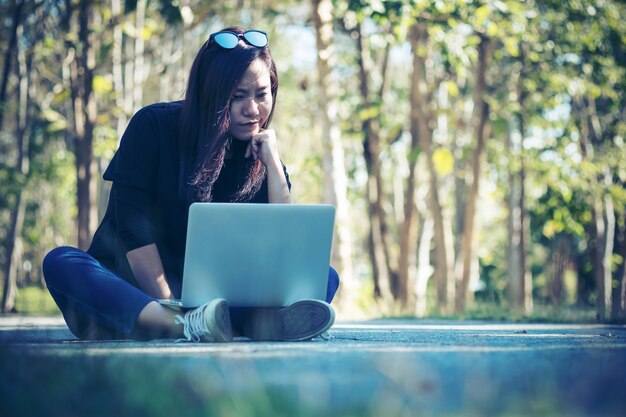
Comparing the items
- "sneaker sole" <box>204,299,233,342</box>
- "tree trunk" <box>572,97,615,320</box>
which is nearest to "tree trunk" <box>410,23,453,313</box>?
"tree trunk" <box>572,97,615,320</box>

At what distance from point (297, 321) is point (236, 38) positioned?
4.76ft

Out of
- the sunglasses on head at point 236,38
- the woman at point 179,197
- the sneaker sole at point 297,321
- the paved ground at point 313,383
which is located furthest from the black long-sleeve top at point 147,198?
the paved ground at point 313,383

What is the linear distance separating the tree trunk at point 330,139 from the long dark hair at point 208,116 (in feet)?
23.9

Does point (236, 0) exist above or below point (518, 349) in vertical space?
above

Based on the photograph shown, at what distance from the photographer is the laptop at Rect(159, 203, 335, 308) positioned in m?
3.59

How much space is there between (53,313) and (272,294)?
302 inches

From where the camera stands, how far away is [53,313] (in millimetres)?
10812

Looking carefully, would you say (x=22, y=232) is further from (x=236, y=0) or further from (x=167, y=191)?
(x=167, y=191)

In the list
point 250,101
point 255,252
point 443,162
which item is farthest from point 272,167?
point 443,162

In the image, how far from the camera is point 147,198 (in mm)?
4086

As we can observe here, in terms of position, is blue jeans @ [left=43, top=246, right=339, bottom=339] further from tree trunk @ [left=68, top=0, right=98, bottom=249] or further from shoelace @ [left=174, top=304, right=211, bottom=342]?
tree trunk @ [left=68, top=0, right=98, bottom=249]

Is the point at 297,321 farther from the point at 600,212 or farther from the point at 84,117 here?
the point at 600,212

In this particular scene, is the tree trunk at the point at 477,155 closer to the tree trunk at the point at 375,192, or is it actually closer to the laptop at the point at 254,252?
the tree trunk at the point at 375,192

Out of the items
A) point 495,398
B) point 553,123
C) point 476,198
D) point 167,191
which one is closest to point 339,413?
point 495,398
